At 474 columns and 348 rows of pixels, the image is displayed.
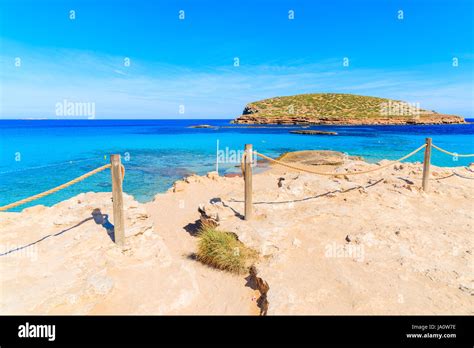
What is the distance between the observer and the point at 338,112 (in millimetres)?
84125

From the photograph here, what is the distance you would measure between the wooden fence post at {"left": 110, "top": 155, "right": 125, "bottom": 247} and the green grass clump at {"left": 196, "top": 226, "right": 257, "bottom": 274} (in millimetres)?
1497

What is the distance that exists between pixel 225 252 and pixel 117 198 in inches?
86.3

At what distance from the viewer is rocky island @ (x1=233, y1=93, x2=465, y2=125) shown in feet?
253

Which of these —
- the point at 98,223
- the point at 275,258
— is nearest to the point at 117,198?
the point at 98,223

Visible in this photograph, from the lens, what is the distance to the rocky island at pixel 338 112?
3039 inches

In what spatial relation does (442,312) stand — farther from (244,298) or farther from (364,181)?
(364,181)

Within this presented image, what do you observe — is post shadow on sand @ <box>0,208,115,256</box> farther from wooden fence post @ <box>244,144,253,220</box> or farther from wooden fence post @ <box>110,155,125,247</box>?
wooden fence post @ <box>244,144,253,220</box>

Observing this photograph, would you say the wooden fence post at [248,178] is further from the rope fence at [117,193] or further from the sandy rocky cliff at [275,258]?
the rope fence at [117,193]

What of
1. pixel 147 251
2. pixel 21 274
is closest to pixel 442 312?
pixel 147 251

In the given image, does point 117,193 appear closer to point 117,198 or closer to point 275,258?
point 117,198

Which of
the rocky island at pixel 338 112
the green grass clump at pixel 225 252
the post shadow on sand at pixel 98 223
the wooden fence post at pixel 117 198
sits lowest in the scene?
the green grass clump at pixel 225 252

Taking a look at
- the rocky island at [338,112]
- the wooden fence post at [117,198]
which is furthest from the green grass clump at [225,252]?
the rocky island at [338,112]

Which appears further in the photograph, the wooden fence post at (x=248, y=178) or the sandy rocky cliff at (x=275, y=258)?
the wooden fence post at (x=248, y=178)

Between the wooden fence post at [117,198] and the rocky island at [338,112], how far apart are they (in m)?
77.4
